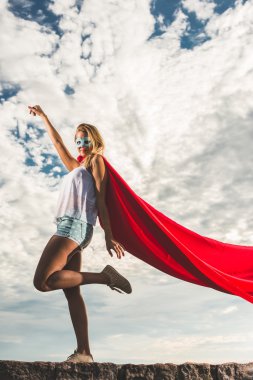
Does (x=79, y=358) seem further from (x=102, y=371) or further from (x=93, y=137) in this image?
(x=93, y=137)

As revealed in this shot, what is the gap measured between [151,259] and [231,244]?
1101 millimetres

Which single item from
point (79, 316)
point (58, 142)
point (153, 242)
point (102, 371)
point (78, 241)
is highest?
point (58, 142)

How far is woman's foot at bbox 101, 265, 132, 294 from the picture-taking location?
4250 mm

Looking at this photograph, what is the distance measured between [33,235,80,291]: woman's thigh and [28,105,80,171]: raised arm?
1.08 meters

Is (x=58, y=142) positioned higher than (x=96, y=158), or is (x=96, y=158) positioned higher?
(x=58, y=142)

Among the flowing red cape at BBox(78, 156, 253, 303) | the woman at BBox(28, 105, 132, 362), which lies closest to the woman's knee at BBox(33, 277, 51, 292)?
the woman at BBox(28, 105, 132, 362)

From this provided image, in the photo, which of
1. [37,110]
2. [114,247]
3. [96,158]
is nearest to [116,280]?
[114,247]

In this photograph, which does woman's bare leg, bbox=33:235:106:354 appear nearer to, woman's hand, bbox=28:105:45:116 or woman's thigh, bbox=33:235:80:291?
woman's thigh, bbox=33:235:80:291

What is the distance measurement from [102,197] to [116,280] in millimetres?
804

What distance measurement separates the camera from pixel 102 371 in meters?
3.79

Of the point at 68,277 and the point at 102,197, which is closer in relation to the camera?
the point at 68,277

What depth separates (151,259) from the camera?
4.95 meters

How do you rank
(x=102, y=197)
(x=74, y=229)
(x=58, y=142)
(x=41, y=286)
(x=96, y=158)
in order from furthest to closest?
(x=58, y=142), (x=96, y=158), (x=102, y=197), (x=74, y=229), (x=41, y=286)

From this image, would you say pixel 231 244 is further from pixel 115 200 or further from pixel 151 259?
pixel 115 200
